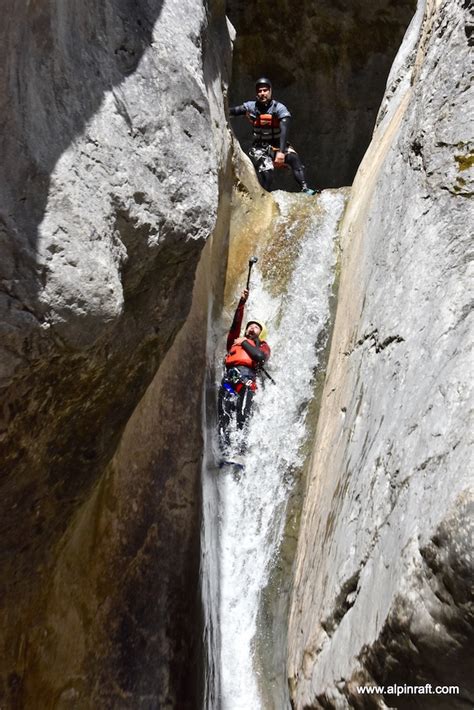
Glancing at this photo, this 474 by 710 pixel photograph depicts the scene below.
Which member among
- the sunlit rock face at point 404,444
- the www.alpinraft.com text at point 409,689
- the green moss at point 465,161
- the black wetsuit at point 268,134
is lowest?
the www.alpinraft.com text at point 409,689

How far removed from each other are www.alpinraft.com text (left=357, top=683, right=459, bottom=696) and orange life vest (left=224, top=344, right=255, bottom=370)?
12.4ft

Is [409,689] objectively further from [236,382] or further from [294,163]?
[294,163]

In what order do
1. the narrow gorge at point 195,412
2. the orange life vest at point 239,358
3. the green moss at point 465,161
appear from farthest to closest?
the orange life vest at point 239,358 < the green moss at point 465,161 < the narrow gorge at point 195,412

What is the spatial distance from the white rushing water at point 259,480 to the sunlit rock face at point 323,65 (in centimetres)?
443

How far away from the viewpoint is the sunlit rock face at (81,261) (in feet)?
9.53

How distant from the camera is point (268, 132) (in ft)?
31.6

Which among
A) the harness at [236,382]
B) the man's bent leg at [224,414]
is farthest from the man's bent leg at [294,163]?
the man's bent leg at [224,414]

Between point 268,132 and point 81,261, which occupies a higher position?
point 268,132

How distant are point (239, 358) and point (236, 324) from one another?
655mm

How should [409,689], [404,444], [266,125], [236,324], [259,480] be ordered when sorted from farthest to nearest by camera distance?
1. [266,125]
2. [236,324]
3. [259,480]
4. [404,444]
5. [409,689]

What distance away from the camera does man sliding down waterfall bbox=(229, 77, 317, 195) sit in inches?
372

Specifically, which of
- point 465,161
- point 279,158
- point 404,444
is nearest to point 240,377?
point 465,161

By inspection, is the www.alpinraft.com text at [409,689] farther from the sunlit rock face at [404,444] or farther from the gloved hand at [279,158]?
the gloved hand at [279,158]

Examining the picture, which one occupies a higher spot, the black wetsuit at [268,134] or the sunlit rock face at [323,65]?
the sunlit rock face at [323,65]
